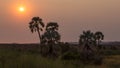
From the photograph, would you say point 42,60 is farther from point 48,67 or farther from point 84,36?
point 84,36

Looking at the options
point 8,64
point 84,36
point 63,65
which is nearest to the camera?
point 8,64

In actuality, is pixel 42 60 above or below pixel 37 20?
below

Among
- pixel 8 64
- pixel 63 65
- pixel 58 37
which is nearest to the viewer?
pixel 8 64

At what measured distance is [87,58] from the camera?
82.8m

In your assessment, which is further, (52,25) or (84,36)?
(84,36)

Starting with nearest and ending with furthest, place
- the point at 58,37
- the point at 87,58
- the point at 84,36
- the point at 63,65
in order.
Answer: the point at 63,65, the point at 58,37, the point at 87,58, the point at 84,36

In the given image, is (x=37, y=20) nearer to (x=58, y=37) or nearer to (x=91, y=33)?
(x=91, y=33)

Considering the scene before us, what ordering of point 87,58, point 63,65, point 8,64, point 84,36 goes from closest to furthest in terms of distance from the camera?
point 8,64 → point 63,65 → point 87,58 → point 84,36

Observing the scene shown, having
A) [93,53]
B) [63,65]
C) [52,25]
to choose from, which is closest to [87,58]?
[93,53]

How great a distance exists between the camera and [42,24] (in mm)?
93688

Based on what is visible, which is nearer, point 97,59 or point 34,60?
point 34,60

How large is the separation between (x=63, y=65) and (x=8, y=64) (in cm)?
303

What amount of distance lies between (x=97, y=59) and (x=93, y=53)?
351 inches

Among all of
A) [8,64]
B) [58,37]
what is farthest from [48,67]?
[58,37]
